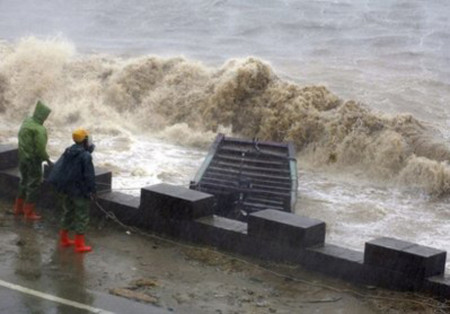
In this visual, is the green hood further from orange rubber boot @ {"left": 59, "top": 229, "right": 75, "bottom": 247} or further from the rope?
orange rubber boot @ {"left": 59, "top": 229, "right": 75, "bottom": 247}

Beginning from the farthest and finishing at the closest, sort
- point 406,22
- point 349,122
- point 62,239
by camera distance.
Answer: point 406,22 < point 349,122 < point 62,239

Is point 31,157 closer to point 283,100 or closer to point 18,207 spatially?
point 18,207

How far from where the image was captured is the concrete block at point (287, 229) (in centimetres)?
954

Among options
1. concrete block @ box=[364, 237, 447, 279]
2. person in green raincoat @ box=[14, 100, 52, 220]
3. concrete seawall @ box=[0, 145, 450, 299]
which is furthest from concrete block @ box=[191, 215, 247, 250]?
person in green raincoat @ box=[14, 100, 52, 220]

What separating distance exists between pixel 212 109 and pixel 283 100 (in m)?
1.91

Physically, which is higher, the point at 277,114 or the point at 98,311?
the point at 277,114

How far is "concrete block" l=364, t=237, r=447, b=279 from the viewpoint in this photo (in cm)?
884

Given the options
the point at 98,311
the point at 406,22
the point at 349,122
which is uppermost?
the point at 406,22

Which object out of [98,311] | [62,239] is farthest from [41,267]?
[98,311]

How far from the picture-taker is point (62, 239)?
33.3 ft

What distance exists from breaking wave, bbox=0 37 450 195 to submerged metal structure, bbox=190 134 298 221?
454 cm

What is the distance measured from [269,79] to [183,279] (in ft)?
46.0

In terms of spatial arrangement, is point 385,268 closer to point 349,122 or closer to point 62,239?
point 62,239

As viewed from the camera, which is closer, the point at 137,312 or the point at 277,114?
the point at 137,312
